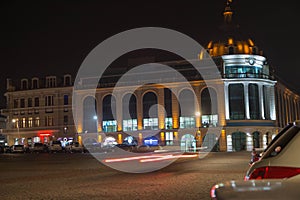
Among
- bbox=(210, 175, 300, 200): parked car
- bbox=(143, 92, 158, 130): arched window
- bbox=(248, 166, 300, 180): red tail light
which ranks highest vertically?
bbox=(143, 92, 158, 130): arched window

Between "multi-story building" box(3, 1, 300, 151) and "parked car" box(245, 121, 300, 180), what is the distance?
6088 cm

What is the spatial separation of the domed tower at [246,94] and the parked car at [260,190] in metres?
66.6

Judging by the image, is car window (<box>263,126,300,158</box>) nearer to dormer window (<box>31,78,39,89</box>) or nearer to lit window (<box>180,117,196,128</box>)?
lit window (<box>180,117,196,128</box>)

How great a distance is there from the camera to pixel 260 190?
3982mm

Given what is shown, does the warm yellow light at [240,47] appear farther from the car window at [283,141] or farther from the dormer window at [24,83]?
the car window at [283,141]

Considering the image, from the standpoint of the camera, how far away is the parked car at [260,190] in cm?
396

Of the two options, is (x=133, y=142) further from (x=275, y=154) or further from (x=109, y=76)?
(x=275, y=154)

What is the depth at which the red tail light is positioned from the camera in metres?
4.36

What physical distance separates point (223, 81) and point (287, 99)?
2673 centimetres

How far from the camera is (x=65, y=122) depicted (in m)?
83.2

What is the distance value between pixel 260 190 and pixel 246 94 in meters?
69.0

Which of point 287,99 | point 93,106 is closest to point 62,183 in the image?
point 93,106

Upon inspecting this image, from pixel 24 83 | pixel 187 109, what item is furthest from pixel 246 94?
pixel 24 83

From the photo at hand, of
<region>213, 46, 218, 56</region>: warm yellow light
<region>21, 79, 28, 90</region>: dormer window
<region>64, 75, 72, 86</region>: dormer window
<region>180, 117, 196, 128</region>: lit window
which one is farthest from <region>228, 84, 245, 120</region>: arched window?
<region>21, 79, 28, 90</region>: dormer window
